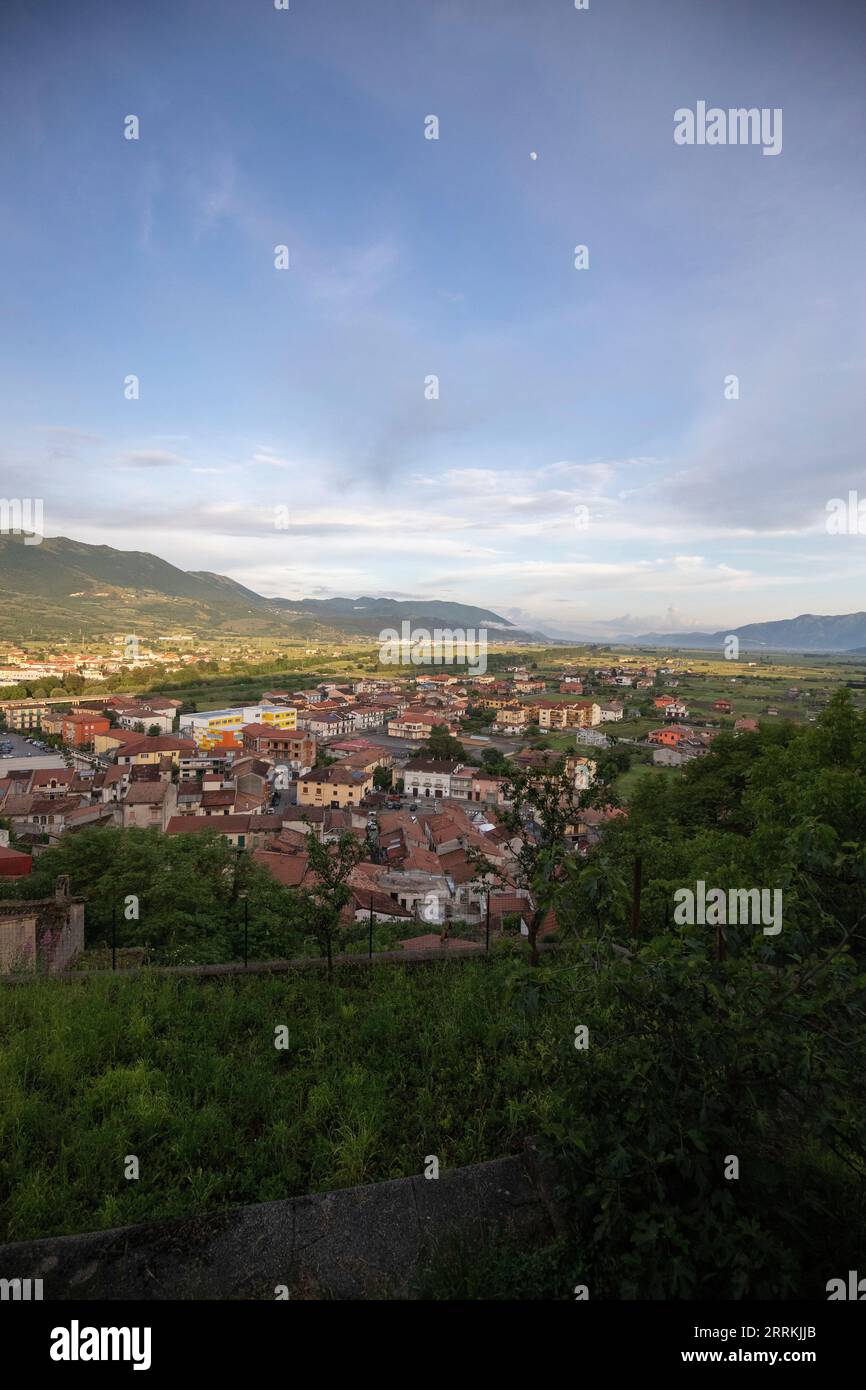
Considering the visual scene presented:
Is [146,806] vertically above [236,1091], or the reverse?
[236,1091]

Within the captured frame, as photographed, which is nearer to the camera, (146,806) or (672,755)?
(146,806)

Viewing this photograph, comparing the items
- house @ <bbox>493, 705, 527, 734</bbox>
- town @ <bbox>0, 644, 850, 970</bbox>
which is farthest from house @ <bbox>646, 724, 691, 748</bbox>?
house @ <bbox>493, 705, 527, 734</bbox>

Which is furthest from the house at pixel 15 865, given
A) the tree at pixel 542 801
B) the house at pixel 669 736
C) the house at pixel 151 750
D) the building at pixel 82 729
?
the house at pixel 669 736

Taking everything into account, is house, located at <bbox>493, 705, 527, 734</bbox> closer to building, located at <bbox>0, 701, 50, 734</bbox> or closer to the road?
the road

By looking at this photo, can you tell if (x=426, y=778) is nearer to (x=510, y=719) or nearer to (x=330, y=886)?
(x=510, y=719)

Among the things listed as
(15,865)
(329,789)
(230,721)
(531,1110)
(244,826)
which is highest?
(531,1110)

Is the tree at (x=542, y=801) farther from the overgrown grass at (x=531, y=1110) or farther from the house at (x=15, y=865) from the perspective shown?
the house at (x=15, y=865)

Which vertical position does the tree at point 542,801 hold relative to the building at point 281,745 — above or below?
above

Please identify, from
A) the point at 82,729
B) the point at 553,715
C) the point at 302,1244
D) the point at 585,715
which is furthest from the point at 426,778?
the point at 302,1244

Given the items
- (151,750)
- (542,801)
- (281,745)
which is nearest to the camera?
(542,801)
